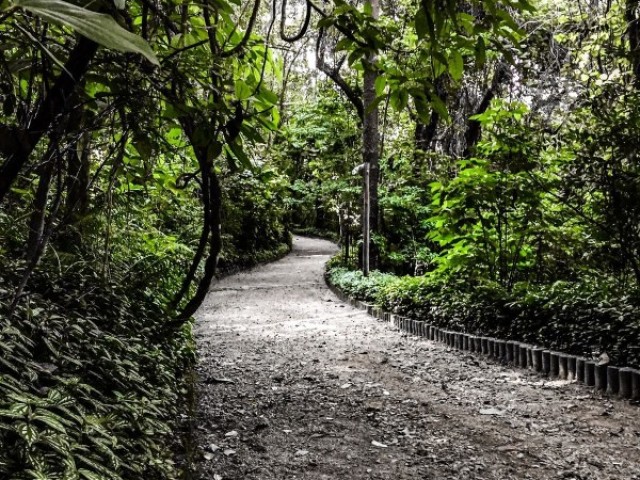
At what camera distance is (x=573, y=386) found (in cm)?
486

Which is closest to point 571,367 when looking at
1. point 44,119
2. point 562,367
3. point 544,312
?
point 562,367

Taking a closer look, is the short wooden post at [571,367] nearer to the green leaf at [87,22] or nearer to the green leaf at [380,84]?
the green leaf at [380,84]

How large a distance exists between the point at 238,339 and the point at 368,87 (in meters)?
6.92

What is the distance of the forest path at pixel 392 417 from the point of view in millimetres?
3389

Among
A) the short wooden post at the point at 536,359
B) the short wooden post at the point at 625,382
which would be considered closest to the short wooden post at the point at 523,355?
the short wooden post at the point at 536,359

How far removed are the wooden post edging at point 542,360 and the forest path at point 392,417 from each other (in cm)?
15

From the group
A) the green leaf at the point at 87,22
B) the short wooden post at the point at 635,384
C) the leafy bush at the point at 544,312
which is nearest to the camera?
the green leaf at the point at 87,22

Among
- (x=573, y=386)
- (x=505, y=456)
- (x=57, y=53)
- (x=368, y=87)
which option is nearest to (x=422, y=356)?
(x=573, y=386)

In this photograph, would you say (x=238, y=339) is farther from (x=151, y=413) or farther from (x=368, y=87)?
(x=368, y=87)

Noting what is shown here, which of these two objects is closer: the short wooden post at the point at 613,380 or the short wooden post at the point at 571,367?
the short wooden post at the point at 613,380

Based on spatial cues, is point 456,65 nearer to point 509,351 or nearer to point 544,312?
point 544,312

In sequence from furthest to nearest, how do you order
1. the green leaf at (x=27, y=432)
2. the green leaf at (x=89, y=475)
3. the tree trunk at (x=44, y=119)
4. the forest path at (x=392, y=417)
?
the forest path at (x=392, y=417), the green leaf at (x=89, y=475), the green leaf at (x=27, y=432), the tree trunk at (x=44, y=119)

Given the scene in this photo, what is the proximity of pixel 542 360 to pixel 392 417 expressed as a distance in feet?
6.44

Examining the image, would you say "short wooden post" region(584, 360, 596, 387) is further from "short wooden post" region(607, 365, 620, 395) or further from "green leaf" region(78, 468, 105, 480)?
"green leaf" region(78, 468, 105, 480)
